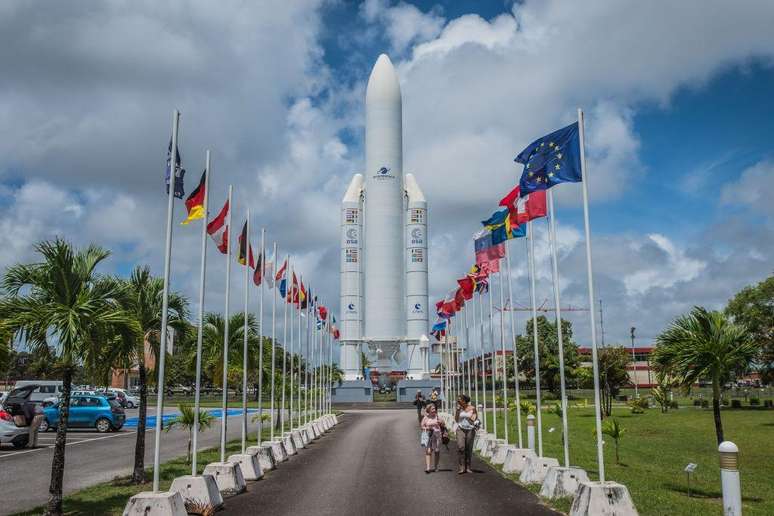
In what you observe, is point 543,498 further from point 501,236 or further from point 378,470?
point 501,236

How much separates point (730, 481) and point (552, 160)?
721 cm

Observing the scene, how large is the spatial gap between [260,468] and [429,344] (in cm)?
5635

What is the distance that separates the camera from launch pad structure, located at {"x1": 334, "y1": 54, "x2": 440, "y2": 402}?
70250 millimetres

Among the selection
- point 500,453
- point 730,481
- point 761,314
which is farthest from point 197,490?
point 761,314

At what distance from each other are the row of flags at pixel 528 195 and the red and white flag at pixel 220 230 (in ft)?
22.0

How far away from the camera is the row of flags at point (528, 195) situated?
1373cm

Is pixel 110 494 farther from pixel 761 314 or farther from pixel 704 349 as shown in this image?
pixel 761 314

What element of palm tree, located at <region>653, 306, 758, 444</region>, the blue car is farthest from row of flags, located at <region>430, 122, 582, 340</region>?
the blue car

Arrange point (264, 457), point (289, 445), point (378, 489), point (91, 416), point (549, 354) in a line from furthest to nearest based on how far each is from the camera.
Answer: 1. point (549, 354)
2. point (91, 416)
3. point (289, 445)
4. point (264, 457)
5. point (378, 489)

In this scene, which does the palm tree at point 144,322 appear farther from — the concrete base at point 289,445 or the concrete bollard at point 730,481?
the concrete bollard at point 730,481

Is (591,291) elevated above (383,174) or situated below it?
below

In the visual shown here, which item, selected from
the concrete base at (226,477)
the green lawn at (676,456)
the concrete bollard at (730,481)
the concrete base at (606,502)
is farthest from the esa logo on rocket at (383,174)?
the concrete bollard at (730,481)

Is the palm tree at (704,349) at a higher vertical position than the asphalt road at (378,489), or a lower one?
higher

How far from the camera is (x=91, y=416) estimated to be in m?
33.1
